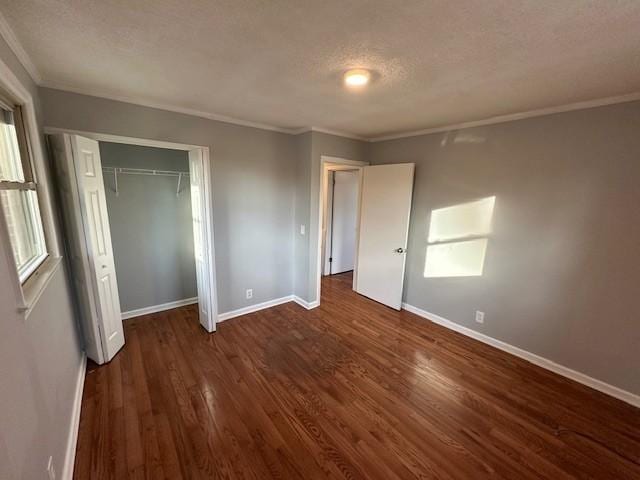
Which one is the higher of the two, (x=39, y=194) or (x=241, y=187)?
→ (x=241, y=187)

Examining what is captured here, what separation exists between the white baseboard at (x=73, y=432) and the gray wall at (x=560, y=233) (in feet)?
11.1

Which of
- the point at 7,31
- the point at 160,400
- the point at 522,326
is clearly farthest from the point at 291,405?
the point at 7,31

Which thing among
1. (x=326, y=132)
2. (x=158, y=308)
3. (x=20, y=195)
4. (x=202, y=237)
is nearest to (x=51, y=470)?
(x=20, y=195)

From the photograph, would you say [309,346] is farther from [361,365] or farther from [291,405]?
[291,405]

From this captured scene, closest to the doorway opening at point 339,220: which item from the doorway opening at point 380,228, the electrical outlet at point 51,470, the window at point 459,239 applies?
the doorway opening at point 380,228

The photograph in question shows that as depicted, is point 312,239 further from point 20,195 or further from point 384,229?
point 20,195

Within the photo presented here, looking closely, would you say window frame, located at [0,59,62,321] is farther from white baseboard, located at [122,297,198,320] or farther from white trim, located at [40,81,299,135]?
white baseboard, located at [122,297,198,320]

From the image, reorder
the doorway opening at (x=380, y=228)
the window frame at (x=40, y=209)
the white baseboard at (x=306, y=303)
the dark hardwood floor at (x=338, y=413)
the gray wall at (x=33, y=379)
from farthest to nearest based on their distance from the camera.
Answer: the white baseboard at (x=306, y=303) < the doorway opening at (x=380, y=228) < the dark hardwood floor at (x=338, y=413) < the window frame at (x=40, y=209) < the gray wall at (x=33, y=379)

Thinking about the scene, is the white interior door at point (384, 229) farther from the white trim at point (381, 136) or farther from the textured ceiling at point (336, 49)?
the textured ceiling at point (336, 49)

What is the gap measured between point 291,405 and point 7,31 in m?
2.72

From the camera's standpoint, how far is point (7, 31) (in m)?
1.29

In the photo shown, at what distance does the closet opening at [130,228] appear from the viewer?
2.08m

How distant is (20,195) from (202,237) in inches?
53.0

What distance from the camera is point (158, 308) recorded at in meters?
3.35
